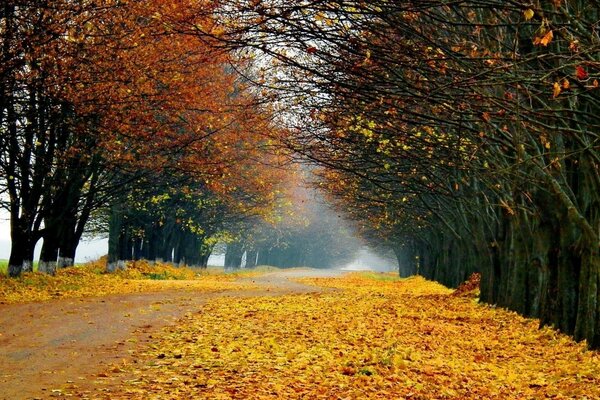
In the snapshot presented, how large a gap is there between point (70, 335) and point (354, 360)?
6219 millimetres

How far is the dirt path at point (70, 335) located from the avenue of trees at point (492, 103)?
5.59 m

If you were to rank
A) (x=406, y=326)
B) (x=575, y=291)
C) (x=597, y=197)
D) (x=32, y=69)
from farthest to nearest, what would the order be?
(x=32, y=69) < (x=406, y=326) < (x=575, y=291) < (x=597, y=197)

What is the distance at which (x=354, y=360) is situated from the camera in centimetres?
1207

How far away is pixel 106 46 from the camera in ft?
76.6

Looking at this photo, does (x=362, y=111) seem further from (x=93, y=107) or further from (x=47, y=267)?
(x=47, y=267)

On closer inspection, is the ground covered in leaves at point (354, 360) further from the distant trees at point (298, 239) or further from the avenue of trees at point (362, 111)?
the distant trees at point (298, 239)

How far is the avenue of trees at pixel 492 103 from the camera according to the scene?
11.2 metres

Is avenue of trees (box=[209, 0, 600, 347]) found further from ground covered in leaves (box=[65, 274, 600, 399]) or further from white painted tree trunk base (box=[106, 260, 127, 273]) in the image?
white painted tree trunk base (box=[106, 260, 127, 273])

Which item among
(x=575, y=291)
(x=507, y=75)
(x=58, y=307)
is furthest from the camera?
(x=58, y=307)

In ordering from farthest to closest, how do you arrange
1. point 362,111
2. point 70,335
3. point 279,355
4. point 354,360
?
point 362,111
point 70,335
point 279,355
point 354,360

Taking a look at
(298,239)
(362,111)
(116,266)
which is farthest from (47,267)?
(298,239)

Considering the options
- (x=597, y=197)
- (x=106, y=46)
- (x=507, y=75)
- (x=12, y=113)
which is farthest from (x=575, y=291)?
(x=12, y=113)

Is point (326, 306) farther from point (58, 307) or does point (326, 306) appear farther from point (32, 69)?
point (32, 69)

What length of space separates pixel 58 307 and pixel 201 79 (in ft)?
51.8
